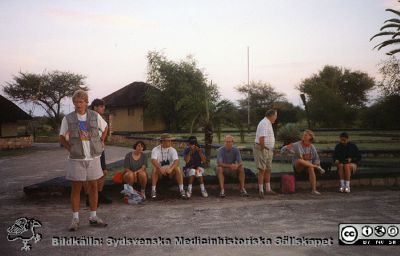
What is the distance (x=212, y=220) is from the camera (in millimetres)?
5848

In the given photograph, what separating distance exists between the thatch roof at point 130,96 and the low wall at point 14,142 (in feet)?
47.3

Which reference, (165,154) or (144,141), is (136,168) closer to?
(165,154)

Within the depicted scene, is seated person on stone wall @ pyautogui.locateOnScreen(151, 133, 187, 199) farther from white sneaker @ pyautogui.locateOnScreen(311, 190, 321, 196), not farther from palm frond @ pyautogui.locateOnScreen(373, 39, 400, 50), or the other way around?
palm frond @ pyautogui.locateOnScreen(373, 39, 400, 50)

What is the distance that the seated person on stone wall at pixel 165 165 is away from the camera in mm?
7637

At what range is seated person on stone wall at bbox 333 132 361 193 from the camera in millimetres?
8312

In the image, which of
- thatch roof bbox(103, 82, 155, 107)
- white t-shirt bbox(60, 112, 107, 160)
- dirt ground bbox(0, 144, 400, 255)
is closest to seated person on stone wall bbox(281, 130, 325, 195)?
dirt ground bbox(0, 144, 400, 255)

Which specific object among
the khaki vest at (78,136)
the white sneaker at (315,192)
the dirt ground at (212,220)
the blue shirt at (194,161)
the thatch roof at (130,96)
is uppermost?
the thatch roof at (130,96)

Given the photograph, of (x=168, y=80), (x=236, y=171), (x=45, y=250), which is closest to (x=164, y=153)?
(x=236, y=171)

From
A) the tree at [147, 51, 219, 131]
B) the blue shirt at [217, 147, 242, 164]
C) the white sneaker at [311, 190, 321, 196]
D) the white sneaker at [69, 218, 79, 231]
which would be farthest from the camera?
the tree at [147, 51, 219, 131]

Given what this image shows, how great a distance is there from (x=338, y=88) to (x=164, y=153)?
2294 inches

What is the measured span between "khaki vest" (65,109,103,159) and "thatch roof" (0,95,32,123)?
77.1 feet

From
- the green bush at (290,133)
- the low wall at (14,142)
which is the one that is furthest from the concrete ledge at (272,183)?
the low wall at (14,142)

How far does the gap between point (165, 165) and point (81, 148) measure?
2.85 meters

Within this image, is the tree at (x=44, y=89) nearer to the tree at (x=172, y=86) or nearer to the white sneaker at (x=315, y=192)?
the tree at (x=172, y=86)
